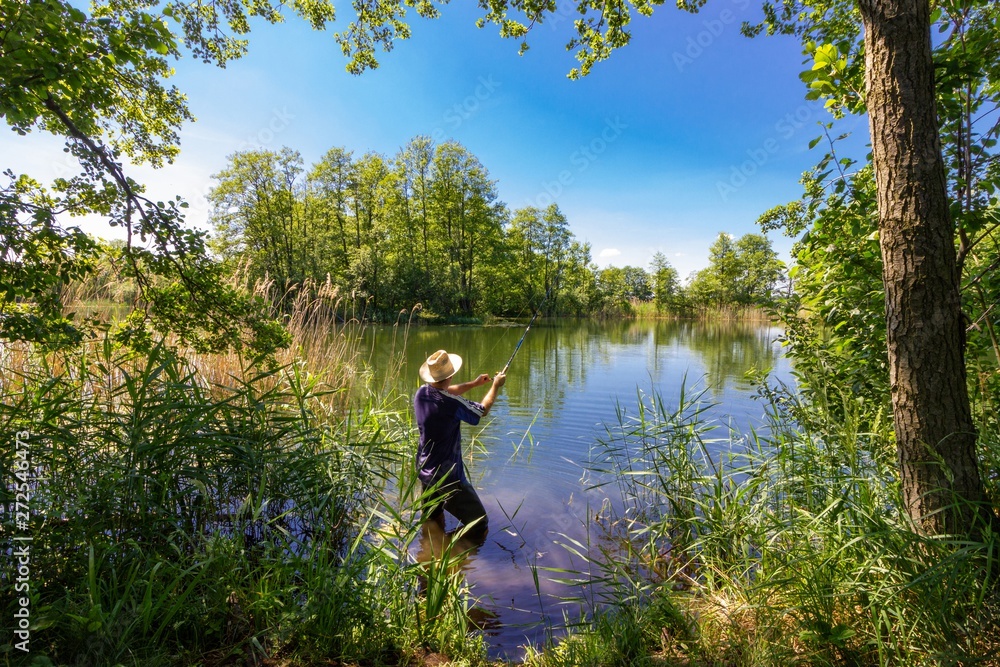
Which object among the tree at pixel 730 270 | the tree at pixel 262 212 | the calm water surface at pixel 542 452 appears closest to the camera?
the calm water surface at pixel 542 452

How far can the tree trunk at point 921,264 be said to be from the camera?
219cm

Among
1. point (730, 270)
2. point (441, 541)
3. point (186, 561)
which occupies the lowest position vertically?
point (441, 541)

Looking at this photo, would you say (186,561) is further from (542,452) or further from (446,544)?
(542,452)

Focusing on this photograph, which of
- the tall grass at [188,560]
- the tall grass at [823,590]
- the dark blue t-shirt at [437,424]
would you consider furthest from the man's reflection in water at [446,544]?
the tall grass at [823,590]

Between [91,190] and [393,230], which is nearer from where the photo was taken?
[91,190]

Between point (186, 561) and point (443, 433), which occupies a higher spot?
point (443, 433)

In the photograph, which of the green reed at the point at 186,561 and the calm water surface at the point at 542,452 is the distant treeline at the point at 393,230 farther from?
the green reed at the point at 186,561

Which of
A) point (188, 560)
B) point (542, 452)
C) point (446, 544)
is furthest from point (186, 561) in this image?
point (542, 452)

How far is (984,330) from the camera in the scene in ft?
10.2

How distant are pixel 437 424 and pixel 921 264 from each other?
133 inches

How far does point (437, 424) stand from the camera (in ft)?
13.3

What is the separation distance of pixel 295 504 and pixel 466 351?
15121 mm

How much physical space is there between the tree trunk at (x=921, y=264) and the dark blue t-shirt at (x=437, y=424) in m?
2.97

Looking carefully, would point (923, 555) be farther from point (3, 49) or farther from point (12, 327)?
point (3, 49)
